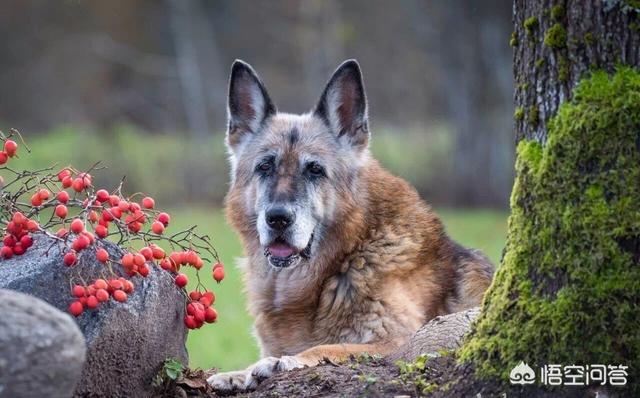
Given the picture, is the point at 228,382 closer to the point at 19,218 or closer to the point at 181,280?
the point at 181,280

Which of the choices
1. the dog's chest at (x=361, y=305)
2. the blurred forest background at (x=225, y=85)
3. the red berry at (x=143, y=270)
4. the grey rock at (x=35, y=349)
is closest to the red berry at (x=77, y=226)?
the red berry at (x=143, y=270)

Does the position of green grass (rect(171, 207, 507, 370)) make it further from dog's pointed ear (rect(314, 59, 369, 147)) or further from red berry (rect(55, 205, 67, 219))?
red berry (rect(55, 205, 67, 219))

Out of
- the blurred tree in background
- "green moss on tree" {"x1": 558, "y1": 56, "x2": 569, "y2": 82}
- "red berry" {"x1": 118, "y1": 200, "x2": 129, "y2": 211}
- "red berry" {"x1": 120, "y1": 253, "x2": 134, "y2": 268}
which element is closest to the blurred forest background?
the blurred tree in background

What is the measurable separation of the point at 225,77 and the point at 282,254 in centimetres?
2228

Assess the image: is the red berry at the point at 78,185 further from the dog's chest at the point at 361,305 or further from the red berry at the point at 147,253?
the dog's chest at the point at 361,305

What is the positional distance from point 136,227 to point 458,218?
15725mm

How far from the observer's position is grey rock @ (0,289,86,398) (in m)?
3.06

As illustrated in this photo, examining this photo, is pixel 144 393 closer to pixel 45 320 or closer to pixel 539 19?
pixel 45 320

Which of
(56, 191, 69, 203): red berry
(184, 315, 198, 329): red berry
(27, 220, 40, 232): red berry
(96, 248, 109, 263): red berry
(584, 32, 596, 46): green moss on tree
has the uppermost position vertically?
(584, 32, 596, 46): green moss on tree

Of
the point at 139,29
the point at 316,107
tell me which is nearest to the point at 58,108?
the point at 139,29

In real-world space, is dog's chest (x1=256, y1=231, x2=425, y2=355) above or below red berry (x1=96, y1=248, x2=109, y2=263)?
below

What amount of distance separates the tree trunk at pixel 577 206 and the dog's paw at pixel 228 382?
1.36 m

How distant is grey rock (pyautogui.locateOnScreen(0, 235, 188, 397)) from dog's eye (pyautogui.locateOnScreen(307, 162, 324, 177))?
1677 mm

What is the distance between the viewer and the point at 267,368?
4.84 m
